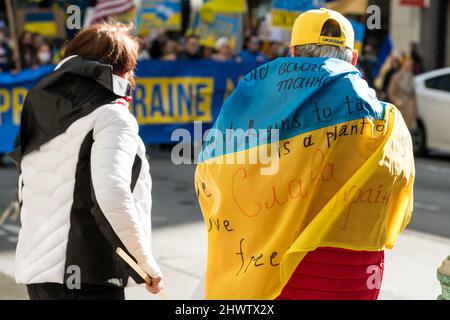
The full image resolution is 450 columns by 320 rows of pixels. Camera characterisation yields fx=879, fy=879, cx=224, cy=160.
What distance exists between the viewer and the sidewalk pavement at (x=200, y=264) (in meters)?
6.11

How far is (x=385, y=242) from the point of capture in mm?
3088

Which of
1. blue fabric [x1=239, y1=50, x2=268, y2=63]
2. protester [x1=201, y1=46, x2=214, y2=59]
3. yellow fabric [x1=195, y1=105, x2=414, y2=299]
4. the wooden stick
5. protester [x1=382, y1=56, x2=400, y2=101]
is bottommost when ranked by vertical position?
protester [x1=382, y1=56, x2=400, y2=101]

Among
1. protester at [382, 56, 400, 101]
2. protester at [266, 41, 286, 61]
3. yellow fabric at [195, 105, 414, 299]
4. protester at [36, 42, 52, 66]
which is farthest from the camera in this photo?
protester at [382, 56, 400, 101]

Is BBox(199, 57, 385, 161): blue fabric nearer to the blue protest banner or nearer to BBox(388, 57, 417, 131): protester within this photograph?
the blue protest banner

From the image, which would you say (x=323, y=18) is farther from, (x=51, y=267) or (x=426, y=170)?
(x=426, y=170)

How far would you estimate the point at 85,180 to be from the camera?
3.17 meters

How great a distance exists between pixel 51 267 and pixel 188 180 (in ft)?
27.2

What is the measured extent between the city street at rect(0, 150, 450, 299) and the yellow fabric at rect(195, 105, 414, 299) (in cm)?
241

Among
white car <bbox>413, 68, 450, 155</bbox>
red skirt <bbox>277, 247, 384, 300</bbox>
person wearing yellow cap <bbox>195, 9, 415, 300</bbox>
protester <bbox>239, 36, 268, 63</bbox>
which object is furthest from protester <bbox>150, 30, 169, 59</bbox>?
red skirt <bbox>277, 247, 384, 300</bbox>

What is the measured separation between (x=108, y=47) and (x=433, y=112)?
1170 cm

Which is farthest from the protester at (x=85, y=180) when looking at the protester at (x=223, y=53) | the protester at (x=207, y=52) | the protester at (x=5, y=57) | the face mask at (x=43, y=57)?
the protester at (x=207, y=52)

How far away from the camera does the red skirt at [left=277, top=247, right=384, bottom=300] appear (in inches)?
118

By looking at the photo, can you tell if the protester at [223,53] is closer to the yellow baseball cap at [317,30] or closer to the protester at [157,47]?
the protester at [157,47]
